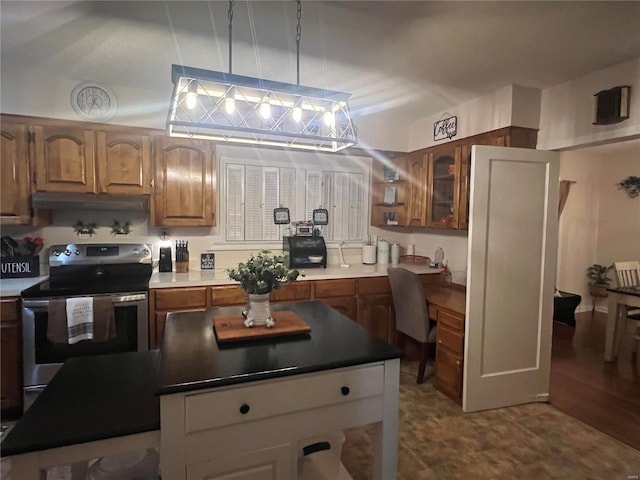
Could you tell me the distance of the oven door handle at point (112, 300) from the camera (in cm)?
242

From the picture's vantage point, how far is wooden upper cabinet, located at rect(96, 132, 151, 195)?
2828 mm

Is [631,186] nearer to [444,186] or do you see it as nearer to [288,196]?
[444,186]

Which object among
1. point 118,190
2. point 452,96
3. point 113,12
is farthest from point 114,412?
point 452,96

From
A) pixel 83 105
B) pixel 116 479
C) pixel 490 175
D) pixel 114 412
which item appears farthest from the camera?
pixel 83 105

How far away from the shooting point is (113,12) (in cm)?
184

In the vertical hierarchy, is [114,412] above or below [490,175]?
below

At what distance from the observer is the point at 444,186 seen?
3467 millimetres

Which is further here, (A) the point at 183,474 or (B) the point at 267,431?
(B) the point at 267,431

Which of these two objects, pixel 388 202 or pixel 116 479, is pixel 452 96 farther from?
pixel 116 479

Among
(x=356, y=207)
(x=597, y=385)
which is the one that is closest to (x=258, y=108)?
(x=356, y=207)

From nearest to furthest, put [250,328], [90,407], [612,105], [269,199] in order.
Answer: [90,407] < [250,328] < [612,105] < [269,199]

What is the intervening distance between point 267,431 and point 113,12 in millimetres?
2099

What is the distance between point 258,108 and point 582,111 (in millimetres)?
2324

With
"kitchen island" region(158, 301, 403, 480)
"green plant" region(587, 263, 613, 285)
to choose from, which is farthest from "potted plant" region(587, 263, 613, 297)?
"kitchen island" region(158, 301, 403, 480)
